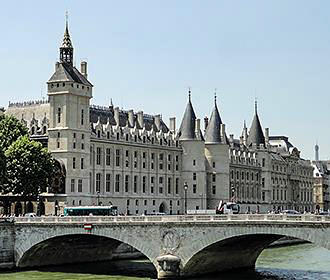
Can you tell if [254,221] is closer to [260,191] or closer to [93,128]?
[93,128]

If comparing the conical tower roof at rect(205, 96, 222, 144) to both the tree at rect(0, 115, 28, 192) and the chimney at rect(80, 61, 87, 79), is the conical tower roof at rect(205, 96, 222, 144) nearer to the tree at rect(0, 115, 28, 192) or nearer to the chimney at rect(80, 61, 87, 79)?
the chimney at rect(80, 61, 87, 79)

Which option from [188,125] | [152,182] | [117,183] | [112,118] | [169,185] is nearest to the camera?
[117,183]

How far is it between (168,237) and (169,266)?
261cm

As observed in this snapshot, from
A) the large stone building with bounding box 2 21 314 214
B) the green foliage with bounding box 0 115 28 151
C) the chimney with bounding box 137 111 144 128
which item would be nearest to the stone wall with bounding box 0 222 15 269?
the green foliage with bounding box 0 115 28 151

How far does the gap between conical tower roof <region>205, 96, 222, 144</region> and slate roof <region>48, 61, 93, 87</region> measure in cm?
3201

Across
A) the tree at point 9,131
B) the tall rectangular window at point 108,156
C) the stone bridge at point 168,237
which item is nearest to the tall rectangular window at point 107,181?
the tall rectangular window at point 108,156

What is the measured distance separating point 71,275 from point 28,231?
779 centimetres

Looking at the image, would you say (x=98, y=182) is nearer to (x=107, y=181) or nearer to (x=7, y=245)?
(x=107, y=181)

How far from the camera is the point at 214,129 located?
132500mm

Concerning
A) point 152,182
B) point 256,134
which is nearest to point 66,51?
point 152,182

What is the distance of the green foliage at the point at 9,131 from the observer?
327ft

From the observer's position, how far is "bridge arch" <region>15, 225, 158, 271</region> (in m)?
67.7

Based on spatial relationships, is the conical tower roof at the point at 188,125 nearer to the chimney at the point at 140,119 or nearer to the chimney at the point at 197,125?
the chimney at the point at 197,125

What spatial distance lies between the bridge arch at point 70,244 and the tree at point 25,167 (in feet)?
58.9
